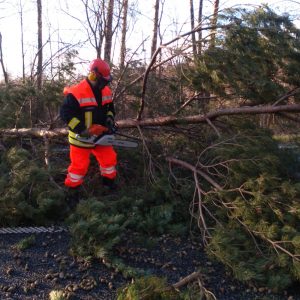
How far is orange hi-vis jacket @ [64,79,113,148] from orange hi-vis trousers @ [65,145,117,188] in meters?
0.10

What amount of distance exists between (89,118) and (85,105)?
0.17 meters

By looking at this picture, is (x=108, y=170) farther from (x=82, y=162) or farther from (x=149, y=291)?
(x=149, y=291)

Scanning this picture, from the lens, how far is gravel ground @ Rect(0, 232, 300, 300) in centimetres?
332

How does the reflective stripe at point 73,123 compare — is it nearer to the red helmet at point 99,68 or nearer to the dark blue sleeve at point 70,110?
the dark blue sleeve at point 70,110

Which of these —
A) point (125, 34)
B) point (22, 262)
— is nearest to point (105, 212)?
point (22, 262)

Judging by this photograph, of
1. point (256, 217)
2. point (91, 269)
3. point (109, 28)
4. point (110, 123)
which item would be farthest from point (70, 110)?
point (109, 28)

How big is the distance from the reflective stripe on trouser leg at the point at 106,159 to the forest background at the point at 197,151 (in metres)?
0.30

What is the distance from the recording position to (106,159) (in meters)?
5.02

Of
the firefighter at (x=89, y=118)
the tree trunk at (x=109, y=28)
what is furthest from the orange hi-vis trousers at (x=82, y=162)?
the tree trunk at (x=109, y=28)

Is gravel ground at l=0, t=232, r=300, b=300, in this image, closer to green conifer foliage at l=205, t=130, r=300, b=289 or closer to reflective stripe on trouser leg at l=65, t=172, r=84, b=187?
green conifer foliage at l=205, t=130, r=300, b=289

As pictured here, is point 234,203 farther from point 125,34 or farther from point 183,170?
point 125,34

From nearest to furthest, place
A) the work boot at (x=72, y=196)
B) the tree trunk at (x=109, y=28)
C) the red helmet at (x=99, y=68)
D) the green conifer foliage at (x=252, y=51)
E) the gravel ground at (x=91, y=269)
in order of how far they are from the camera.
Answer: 1. the gravel ground at (x=91, y=269)
2. the green conifer foliage at (x=252, y=51)
3. the red helmet at (x=99, y=68)
4. the work boot at (x=72, y=196)
5. the tree trunk at (x=109, y=28)

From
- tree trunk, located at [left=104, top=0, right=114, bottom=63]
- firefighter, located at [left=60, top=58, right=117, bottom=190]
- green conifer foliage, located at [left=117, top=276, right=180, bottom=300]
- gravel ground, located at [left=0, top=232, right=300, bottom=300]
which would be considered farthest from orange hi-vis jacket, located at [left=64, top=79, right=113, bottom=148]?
tree trunk, located at [left=104, top=0, right=114, bottom=63]

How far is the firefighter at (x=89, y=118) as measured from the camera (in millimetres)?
4734
